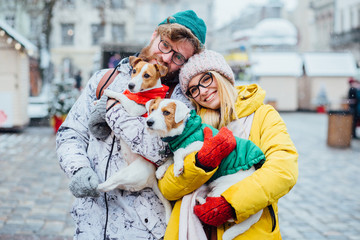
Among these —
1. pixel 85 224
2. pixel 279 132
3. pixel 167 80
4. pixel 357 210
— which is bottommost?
pixel 357 210

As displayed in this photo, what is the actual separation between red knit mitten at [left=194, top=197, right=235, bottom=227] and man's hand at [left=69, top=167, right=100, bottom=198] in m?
0.53

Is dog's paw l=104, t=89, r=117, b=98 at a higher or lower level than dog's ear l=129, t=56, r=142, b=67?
lower

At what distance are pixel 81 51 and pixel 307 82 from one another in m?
28.2

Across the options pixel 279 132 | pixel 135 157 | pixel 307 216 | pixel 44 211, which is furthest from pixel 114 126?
pixel 307 216

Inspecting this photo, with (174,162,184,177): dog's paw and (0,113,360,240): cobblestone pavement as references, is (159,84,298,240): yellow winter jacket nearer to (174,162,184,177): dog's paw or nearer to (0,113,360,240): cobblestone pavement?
(174,162,184,177): dog's paw

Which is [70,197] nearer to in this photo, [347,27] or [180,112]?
[180,112]

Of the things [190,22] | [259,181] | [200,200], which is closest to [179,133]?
[200,200]

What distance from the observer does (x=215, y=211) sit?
1989 mm

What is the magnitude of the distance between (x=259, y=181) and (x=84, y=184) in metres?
0.85

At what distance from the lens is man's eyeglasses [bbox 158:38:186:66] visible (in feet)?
7.66

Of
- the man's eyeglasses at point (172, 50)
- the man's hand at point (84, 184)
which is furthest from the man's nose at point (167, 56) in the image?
the man's hand at point (84, 184)

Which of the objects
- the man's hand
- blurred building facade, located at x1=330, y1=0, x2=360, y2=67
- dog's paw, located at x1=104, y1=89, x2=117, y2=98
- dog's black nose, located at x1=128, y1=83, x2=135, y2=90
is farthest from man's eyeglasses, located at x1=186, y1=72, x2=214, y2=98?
blurred building facade, located at x1=330, y1=0, x2=360, y2=67

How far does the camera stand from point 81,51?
4638cm

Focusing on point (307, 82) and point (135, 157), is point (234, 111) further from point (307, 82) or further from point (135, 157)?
point (307, 82)
